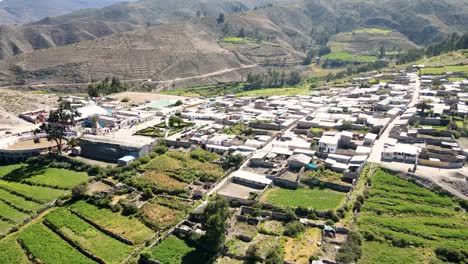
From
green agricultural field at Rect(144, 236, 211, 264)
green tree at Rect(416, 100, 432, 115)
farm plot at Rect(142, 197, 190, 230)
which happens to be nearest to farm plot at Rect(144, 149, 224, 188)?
farm plot at Rect(142, 197, 190, 230)

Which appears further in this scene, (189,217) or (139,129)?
(139,129)

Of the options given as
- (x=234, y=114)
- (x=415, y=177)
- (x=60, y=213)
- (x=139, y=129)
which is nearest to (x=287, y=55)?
(x=234, y=114)

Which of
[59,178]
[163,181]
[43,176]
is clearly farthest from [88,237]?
[43,176]

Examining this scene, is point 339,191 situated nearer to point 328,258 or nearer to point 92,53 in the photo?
point 328,258

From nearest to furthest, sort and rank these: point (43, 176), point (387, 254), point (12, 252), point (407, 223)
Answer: point (387, 254) < point (12, 252) < point (407, 223) < point (43, 176)

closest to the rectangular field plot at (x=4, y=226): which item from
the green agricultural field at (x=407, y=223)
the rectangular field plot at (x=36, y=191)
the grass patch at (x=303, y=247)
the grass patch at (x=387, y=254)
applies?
the rectangular field plot at (x=36, y=191)

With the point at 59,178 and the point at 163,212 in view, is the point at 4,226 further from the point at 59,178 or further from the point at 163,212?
the point at 163,212
